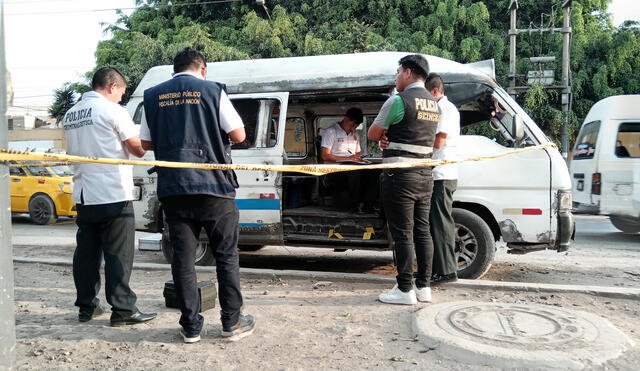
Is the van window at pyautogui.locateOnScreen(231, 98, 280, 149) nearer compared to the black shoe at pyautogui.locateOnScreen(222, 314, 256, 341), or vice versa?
the black shoe at pyautogui.locateOnScreen(222, 314, 256, 341)

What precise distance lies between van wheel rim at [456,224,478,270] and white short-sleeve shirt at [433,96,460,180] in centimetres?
81

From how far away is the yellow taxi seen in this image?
1244 centimetres

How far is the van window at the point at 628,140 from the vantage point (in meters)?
9.99

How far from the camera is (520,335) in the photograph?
12.1 ft

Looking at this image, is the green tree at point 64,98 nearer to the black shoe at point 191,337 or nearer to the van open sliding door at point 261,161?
the van open sliding door at point 261,161

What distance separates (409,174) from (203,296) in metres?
1.96

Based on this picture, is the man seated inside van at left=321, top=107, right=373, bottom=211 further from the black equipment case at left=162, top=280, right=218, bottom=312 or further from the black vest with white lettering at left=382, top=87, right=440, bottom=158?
the black equipment case at left=162, top=280, right=218, bottom=312

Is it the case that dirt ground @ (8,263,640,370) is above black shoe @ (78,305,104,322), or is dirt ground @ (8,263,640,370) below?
below

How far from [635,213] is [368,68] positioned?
6.67 m

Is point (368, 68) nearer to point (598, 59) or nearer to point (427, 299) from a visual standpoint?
point (427, 299)

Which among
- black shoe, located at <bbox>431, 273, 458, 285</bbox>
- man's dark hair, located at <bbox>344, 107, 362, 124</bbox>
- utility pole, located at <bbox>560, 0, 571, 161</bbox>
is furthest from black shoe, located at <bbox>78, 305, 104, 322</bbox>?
utility pole, located at <bbox>560, 0, 571, 161</bbox>

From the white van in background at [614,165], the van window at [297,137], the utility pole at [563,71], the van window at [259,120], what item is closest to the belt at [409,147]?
the van window at [259,120]

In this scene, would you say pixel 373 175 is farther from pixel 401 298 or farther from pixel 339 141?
pixel 401 298

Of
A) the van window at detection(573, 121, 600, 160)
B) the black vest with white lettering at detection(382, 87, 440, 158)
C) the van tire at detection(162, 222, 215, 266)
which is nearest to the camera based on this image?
the black vest with white lettering at detection(382, 87, 440, 158)
